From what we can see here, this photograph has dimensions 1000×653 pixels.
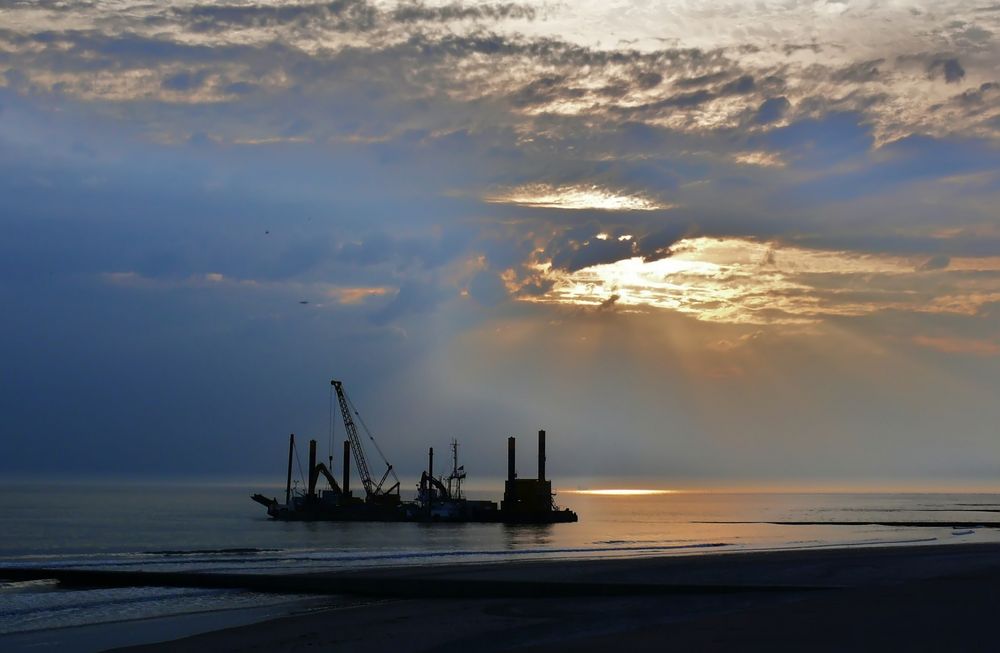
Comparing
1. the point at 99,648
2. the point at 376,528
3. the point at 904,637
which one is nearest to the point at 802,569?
the point at 904,637

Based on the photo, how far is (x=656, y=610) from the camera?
3747 cm

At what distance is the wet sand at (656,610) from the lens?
88.0 feet

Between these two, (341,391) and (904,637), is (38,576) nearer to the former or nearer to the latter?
(904,637)

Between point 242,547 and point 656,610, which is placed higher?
point 242,547

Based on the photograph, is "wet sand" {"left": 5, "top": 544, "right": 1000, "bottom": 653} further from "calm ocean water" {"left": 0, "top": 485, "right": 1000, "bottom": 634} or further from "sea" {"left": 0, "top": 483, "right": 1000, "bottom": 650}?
"calm ocean water" {"left": 0, "top": 485, "right": 1000, "bottom": 634}

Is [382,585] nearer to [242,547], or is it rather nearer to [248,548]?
[248,548]

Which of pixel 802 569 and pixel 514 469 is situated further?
pixel 514 469

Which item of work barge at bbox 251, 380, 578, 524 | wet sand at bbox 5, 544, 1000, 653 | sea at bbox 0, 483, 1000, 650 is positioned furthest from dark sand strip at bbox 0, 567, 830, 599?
work barge at bbox 251, 380, 578, 524

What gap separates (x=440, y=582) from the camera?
4572cm

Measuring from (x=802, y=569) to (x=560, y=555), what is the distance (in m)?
28.8

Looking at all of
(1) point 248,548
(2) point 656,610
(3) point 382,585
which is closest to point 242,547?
(1) point 248,548

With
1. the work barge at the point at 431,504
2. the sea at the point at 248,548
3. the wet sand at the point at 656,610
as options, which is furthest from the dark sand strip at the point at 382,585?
the work barge at the point at 431,504

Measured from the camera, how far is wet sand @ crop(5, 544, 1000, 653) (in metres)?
26.8

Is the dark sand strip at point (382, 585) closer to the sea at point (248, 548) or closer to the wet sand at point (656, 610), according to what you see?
the wet sand at point (656, 610)
